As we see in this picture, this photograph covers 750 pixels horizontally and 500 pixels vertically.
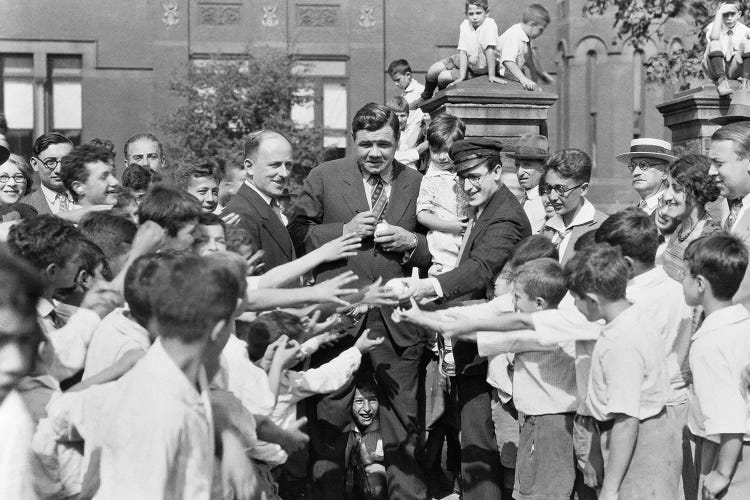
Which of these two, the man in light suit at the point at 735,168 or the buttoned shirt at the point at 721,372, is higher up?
the man in light suit at the point at 735,168

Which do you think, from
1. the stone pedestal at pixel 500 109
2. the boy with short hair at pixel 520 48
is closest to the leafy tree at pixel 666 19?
the boy with short hair at pixel 520 48

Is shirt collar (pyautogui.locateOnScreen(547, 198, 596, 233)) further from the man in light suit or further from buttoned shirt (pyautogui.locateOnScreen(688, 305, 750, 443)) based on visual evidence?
buttoned shirt (pyautogui.locateOnScreen(688, 305, 750, 443))

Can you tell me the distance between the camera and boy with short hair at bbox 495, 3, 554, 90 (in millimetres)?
13836

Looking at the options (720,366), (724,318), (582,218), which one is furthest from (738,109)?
(720,366)

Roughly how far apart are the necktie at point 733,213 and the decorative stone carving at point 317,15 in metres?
21.6

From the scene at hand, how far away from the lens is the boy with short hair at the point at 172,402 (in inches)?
121

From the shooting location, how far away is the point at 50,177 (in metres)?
8.24

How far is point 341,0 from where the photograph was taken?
26.7m

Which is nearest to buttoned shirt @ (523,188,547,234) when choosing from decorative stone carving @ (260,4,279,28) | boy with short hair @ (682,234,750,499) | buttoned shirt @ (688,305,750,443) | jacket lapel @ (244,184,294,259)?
jacket lapel @ (244,184,294,259)

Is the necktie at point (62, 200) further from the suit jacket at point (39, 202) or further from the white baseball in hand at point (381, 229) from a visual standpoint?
the white baseball in hand at point (381, 229)

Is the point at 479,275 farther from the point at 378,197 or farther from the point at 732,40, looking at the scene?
the point at 732,40

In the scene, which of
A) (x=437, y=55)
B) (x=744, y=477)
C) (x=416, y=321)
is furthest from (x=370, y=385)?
(x=437, y=55)

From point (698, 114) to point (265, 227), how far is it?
32.4ft

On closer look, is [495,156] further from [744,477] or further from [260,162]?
[744,477]
